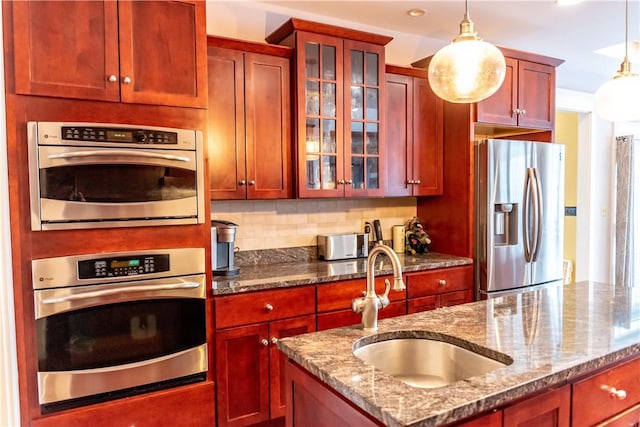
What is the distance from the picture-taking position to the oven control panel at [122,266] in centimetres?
199

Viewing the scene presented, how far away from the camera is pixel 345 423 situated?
1.19 meters

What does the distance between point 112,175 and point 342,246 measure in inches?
66.0

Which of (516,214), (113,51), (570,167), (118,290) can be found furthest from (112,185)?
(570,167)

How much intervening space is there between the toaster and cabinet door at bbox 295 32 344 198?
1.22 feet

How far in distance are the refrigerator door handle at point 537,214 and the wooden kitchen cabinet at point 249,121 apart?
1913mm

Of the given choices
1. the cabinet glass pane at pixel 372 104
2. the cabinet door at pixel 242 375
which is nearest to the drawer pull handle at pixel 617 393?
the cabinet door at pixel 242 375

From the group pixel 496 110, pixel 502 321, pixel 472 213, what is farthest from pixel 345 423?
pixel 496 110

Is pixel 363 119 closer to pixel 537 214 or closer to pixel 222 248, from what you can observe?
pixel 222 248

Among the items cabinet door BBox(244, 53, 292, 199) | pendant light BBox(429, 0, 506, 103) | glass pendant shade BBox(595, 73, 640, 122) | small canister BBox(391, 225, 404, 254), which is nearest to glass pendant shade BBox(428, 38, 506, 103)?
pendant light BBox(429, 0, 506, 103)

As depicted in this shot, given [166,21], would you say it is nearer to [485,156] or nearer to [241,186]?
[241,186]

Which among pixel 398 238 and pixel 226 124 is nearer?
pixel 226 124

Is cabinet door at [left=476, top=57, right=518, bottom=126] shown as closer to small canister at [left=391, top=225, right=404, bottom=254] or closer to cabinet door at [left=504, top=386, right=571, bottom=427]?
small canister at [left=391, top=225, right=404, bottom=254]

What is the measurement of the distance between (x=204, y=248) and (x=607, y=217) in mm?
4778

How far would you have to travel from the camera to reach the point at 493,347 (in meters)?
1.43
